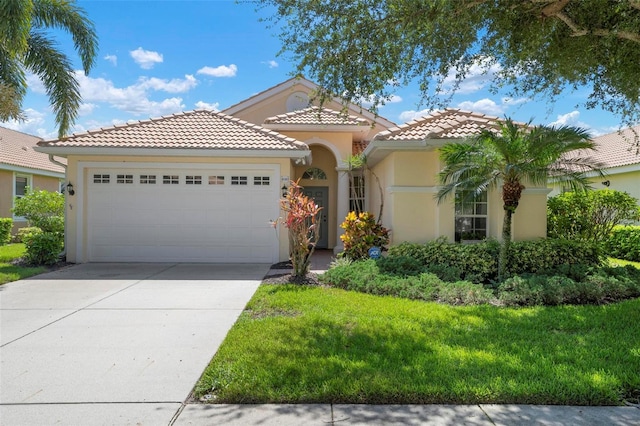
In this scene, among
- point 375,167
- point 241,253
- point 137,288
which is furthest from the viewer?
point 375,167

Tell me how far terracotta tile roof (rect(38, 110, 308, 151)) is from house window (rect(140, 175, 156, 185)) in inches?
37.4

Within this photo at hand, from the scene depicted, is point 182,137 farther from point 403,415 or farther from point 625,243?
point 625,243

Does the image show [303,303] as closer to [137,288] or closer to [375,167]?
[137,288]

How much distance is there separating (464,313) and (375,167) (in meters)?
8.20

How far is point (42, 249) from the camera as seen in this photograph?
36.1 ft

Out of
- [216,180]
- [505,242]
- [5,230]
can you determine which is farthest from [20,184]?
[505,242]

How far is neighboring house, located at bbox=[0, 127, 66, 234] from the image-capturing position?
58.0ft

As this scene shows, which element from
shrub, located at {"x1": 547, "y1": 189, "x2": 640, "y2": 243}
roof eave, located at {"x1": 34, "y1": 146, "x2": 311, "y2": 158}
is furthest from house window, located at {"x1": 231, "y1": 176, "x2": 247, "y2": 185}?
shrub, located at {"x1": 547, "y1": 189, "x2": 640, "y2": 243}

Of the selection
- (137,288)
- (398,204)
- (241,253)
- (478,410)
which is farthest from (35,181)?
(478,410)

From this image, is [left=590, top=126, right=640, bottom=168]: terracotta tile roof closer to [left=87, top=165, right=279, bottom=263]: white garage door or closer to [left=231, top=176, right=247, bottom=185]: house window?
[left=87, top=165, right=279, bottom=263]: white garage door

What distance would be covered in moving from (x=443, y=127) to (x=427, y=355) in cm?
755

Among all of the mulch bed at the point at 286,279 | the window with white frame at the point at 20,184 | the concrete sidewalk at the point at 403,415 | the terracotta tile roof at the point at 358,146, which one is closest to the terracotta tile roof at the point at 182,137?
the mulch bed at the point at 286,279

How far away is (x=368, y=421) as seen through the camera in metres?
3.42

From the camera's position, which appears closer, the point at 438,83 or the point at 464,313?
the point at 464,313
